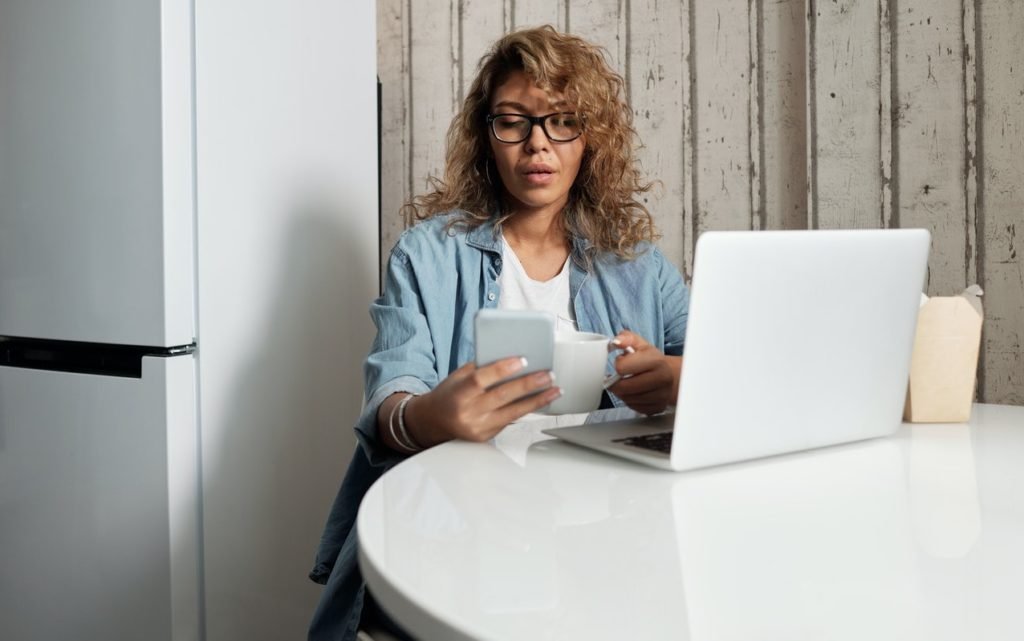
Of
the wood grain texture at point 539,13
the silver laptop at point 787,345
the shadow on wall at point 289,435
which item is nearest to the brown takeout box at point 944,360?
the silver laptop at point 787,345

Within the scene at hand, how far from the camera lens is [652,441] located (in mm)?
915

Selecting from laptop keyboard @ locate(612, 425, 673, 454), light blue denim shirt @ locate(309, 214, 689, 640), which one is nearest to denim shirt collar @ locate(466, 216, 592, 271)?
light blue denim shirt @ locate(309, 214, 689, 640)

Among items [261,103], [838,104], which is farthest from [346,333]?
[838,104]

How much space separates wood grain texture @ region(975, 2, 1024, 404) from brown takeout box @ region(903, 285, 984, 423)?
0.77 m

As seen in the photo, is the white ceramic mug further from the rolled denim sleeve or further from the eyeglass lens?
the eyeglass lens

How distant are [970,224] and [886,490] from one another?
3.98 feet

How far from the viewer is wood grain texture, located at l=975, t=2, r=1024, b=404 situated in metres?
1.71

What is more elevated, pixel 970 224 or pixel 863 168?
pixel 863 168

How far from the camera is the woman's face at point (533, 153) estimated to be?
155 cm

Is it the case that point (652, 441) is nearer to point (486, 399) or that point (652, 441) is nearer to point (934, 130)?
point (486, 399)

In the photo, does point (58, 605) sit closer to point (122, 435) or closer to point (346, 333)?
point (122, 435)

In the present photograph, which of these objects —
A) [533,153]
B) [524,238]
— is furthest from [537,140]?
[524,238]

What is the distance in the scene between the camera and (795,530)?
64 centimetres

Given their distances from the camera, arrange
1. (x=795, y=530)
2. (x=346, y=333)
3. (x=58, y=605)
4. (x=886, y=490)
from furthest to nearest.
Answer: (x=346, y=333), (x=58, y=605), (x=886, y=490), (x=795, y=530)
